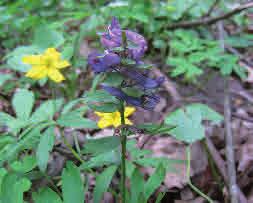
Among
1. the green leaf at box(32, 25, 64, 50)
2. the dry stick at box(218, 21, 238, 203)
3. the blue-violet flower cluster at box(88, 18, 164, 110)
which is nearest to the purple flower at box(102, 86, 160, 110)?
the blue-violet flower cluster at box(88, 18, 164, 110)

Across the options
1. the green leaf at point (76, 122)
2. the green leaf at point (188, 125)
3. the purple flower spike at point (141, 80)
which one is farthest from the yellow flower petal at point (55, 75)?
the purple flower spike at point (141, 80)

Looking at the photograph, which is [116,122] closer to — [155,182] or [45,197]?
[155,182]

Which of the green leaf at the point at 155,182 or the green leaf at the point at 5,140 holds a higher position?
the green leaf at the point at 5,140

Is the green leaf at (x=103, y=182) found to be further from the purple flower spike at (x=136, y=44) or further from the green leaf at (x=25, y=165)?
the purple flower spike at (x=136, y=44)

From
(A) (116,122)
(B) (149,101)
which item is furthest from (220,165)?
(B) (149,101)

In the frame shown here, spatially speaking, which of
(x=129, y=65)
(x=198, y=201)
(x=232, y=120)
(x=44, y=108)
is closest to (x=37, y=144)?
(x=44, y=108)

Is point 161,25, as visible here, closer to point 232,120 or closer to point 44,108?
point 232,120
